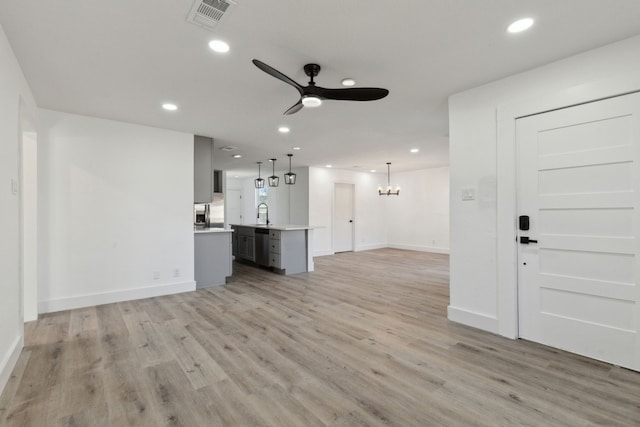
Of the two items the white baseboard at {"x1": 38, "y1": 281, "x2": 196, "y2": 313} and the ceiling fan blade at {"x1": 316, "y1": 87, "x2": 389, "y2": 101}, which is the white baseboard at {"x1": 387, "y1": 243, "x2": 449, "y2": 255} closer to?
the white baseboard at {"x1": 38, "y1": 281, "x2": 196, "y2": 313}

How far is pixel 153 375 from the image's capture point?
2268 millimetres

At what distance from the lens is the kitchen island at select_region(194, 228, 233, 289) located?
4906mm

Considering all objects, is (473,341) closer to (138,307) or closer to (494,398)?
(494,398)

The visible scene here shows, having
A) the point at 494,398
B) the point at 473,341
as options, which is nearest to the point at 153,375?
the point at 494,398

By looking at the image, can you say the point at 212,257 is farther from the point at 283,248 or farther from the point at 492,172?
the point at 492,172

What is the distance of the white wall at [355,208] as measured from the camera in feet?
28.0

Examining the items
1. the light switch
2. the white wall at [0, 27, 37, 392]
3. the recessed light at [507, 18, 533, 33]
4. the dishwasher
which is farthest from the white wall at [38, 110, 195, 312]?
the recessed light at [507, 18, 533, 33]

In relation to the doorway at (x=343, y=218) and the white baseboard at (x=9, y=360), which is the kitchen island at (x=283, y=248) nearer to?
the doorway at (x=343, y=218)

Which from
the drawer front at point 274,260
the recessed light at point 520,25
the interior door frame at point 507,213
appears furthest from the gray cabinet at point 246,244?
the recessed light at point 520,25

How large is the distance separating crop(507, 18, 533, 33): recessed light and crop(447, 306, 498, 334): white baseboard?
99.5 inches

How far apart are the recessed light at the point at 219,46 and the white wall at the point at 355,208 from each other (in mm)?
5704

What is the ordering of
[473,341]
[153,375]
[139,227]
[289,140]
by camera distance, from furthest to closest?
[289,140], [139,227], [473,341], [153,375]

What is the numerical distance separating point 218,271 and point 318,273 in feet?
6.42

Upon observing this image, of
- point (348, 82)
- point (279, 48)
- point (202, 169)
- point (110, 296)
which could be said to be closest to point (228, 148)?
point (202, 169)
